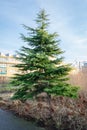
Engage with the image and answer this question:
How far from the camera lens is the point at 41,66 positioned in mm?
13156

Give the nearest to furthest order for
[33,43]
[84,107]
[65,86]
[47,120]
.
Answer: [47,120] < [84,107] < [65,86] < [33,43]

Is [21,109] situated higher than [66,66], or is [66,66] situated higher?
[66,66]

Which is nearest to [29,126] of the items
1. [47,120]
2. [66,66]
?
[47,120]

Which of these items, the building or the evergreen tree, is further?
the building

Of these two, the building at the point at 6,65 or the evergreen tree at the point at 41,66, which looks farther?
the building at the point at 6,65

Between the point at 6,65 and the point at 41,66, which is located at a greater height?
the point at 6,65

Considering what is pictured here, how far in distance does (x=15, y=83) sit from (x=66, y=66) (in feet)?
9.88

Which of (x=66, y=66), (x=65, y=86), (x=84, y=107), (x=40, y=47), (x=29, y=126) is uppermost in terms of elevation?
(x=40, y=47)

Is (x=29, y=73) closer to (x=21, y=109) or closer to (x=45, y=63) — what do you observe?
(x=45, y=63)

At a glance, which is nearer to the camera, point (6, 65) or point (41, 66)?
point (41, 66)

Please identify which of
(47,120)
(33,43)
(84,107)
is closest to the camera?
(47,120)

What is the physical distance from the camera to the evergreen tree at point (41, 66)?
13.2 meters

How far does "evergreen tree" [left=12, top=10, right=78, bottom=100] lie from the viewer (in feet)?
43.2

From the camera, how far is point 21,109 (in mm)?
12977
